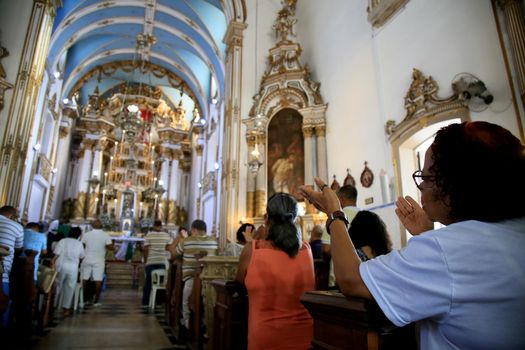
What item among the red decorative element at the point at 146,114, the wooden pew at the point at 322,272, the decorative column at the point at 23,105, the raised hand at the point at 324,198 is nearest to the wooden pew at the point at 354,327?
the raised hand at the point at 324,198

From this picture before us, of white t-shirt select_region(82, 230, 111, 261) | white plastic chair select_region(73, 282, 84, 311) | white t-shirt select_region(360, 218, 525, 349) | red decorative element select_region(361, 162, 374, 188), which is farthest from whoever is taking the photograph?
red decorative element select_region(361, 162, 374, 188)

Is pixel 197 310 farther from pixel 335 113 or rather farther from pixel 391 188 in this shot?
pixel 335 113

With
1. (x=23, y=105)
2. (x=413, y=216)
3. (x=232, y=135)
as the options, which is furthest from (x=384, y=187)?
(x=23, y=105)

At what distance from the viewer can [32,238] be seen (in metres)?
4.29

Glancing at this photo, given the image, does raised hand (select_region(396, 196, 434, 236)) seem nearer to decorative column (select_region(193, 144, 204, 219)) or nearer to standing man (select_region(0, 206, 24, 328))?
standing man (select_region(0, 206, 24, 328))

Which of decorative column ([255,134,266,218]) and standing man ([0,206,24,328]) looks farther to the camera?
decorative column ([255,134,266,218])

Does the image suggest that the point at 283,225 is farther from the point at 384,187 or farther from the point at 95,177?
the point at 95,177

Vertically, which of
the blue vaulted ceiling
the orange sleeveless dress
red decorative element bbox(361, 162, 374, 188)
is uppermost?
the blue vaulted ceiling

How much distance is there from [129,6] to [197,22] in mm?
2513

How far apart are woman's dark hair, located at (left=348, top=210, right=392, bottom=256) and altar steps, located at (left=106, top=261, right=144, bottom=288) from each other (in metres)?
9.91

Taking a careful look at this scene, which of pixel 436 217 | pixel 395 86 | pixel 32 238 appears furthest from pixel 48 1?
pixel 436 217

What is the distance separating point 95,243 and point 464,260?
635 centimetres

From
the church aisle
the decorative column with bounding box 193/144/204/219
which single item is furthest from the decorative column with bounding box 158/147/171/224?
the church aisle

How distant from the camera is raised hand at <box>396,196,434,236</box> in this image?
3.85 feet
